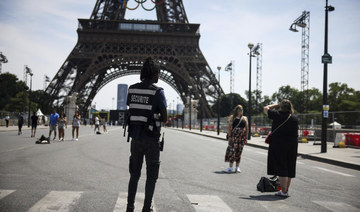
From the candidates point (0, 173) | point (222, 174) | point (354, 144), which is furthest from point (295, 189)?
point (354, 144)

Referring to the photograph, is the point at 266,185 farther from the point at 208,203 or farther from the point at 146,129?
the point at 146,129

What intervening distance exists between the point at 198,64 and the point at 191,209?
1988 inches

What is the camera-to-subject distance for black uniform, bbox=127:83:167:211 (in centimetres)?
432

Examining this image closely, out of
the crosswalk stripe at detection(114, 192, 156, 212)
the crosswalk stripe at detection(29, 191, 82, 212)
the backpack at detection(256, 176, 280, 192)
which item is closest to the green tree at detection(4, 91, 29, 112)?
the crosswalk stripe at detection(29, 191, 82, 212)

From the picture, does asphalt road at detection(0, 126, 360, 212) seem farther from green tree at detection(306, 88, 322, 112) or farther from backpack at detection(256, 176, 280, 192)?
green tree at detection(306, 88, 322, 112)

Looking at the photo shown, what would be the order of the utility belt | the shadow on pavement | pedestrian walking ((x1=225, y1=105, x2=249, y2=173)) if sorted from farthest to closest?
pedestrian walking ((x1=225, y1=105, x2=249, y2=173))
the shadow on pavement
the utility belt

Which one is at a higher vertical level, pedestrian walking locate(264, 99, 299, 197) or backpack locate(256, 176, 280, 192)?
pedestrian walking locate(264, 99, 299, 197)

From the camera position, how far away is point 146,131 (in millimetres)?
4316

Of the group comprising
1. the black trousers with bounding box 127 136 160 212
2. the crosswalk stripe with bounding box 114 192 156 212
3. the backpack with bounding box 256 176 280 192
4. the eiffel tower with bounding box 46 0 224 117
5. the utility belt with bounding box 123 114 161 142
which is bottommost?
the crosswalk stripe with bounding box 114 192 156 212

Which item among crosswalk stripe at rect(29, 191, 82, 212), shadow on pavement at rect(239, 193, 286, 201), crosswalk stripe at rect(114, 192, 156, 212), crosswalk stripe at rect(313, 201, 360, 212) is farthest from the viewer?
shadow on pavement at rect(239, 193, 286, 201)

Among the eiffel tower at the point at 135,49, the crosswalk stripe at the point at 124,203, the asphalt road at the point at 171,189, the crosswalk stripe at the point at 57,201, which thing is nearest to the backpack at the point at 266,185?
the asphalt road at the point at 171,189

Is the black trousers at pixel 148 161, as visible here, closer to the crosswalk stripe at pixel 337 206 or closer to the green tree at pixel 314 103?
the crosswalk stripe at pixel 337 206

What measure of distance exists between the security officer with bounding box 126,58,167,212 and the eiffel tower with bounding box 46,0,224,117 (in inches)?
1909

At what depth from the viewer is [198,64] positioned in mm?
54875
